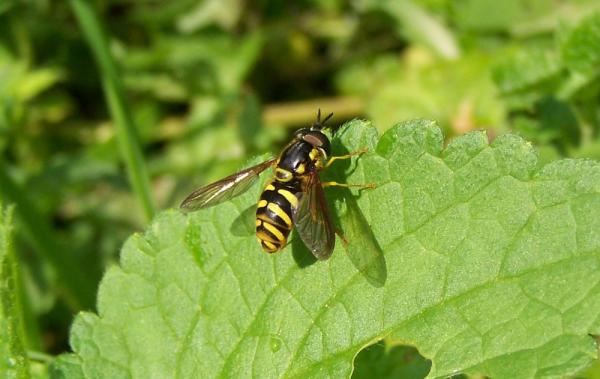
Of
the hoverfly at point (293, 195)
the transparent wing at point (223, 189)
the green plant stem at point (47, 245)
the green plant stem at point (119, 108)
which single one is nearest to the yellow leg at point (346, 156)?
the hoverfly at point (293, 195)

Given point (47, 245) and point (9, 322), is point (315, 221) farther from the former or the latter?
point (47, 245)

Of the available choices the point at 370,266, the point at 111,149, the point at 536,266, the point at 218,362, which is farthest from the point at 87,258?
the point at 536,266

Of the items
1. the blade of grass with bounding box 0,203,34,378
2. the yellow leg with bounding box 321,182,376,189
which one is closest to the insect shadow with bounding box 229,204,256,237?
the yellow leg with bounding box 321,182,376,189

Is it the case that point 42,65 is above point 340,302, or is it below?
above

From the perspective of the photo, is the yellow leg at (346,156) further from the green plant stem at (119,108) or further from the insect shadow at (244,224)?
the green plant stem at (119,108)

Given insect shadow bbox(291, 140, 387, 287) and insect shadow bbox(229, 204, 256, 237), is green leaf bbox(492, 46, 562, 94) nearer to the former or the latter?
insect shadow bbox(291, 140, 387, 287)

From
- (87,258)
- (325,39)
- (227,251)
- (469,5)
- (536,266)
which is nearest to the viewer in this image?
(536,266)

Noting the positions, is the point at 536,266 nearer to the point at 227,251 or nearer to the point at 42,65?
the point at 227,251
